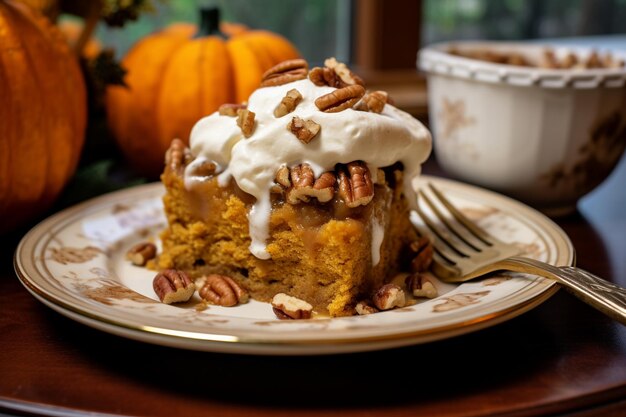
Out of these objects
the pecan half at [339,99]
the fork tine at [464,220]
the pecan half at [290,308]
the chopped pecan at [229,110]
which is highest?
the pecan half at [339,99]

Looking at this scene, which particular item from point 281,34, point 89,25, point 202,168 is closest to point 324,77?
point 202,168

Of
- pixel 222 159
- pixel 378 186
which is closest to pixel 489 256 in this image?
pixel 378 186

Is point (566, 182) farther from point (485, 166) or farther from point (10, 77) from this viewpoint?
point (10, 77)

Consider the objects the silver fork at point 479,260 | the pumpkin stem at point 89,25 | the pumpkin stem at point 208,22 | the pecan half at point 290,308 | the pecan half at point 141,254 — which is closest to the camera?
the silver fork at point 479,260

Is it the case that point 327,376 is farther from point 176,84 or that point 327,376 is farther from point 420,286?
point 176,84

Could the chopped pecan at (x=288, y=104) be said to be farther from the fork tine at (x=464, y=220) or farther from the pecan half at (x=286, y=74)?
the fork tine at (x=464, y=220)

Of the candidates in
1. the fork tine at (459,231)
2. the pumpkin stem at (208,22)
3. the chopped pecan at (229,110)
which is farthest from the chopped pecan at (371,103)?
the pumpkin stem at (208,22)
